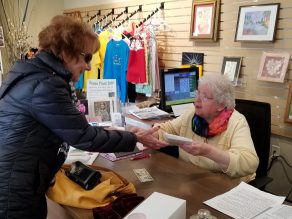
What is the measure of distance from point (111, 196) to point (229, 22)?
7.37ft

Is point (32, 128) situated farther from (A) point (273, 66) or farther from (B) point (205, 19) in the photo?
(B) point (205, 19)

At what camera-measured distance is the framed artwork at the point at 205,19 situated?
2998 millimetres

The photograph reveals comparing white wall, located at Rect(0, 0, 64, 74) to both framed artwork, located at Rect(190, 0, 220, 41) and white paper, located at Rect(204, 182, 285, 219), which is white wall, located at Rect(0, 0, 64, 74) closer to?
framed artwork, located at Rect(190, 0, 220, 41)

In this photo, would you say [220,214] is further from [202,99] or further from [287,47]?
[287,47]

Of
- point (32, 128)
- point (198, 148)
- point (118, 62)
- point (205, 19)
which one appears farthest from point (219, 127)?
point (118, 62)

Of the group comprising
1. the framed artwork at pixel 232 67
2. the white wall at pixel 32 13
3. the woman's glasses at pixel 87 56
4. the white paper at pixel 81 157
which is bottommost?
the white paper at pixel 81 157

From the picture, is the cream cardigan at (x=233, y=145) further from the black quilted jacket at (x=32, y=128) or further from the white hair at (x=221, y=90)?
the black quilted jacket at (x=32, y=128)

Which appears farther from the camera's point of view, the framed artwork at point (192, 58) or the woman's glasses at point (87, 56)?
the framed artwork at point (192, 58)

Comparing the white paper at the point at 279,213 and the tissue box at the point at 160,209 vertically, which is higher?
the tissue box at the point at 160,209

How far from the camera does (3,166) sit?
120 centimetres

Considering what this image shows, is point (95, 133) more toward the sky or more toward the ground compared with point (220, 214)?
more toward the sky

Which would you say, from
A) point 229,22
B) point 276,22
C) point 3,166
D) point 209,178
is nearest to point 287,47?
point 276,22

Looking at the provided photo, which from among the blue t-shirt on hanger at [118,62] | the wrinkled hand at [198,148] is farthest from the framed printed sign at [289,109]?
the blue t-shirt on hanger at [118,62]

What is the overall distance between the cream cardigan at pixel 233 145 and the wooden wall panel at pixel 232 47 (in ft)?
3.11
